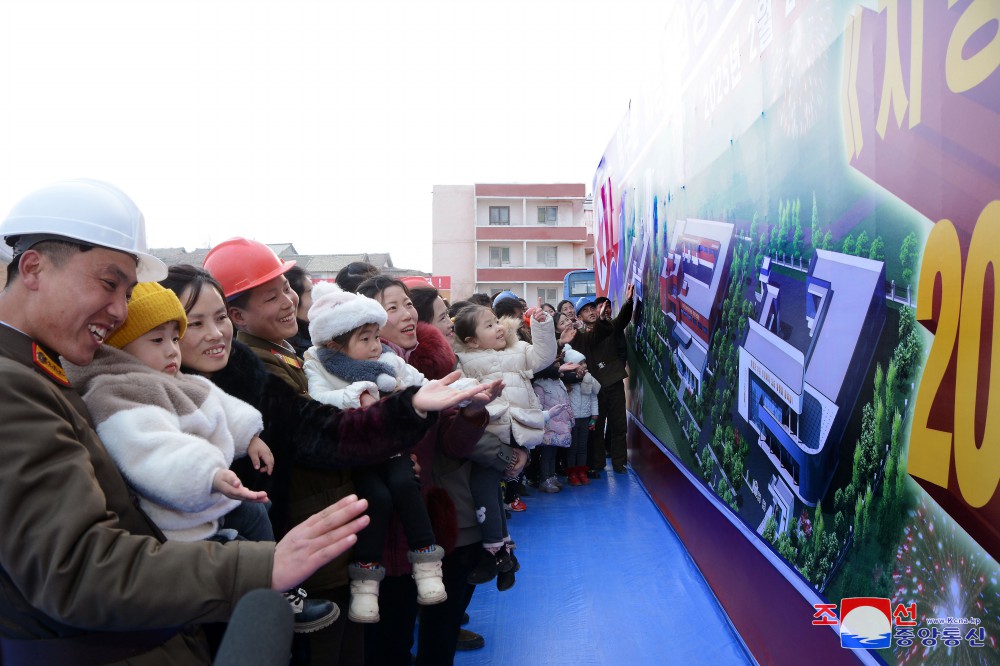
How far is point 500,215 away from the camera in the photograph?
36.9 meters

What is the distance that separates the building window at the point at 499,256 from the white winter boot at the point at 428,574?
112ft

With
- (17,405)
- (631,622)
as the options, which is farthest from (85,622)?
(631,622)

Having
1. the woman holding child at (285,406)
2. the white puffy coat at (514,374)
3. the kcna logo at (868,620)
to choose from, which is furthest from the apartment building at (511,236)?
the kcna logo at (868,620)

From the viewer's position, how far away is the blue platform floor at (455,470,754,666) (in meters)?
3.07

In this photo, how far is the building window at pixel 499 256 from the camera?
36.3 meters

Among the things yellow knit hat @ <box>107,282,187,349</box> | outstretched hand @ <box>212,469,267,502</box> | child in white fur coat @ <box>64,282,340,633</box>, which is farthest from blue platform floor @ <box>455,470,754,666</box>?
yellow knit hat @ <box>107,282,187,349</box>

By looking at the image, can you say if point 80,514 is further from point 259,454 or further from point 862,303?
point 862,303

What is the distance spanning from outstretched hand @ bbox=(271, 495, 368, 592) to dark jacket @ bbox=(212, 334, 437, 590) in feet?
2.33

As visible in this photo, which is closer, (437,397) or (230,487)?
(230,487)

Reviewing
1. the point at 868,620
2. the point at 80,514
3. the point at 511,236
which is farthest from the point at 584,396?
the point at 511,236

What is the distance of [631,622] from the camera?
3.36m

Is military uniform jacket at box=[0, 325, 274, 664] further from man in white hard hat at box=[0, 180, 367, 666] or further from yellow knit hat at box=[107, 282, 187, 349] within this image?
yellow knit hat at box=[107, 282, 187, 349]

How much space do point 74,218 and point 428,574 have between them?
5.21ft

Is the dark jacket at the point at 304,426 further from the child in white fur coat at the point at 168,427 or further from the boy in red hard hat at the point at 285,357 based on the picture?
the child in white fur coat at the point at 168,427
